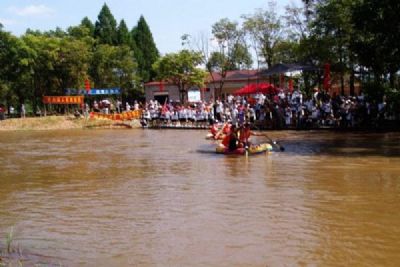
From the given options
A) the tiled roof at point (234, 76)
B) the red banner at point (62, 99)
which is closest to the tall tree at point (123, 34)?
the tiled roof at point (234, 76)

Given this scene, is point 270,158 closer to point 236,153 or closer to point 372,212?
point 236,153

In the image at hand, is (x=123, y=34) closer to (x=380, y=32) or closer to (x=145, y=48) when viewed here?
(x=145, y=48)

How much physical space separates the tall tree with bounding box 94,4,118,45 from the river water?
42.8 m

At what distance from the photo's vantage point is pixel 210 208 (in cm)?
1034

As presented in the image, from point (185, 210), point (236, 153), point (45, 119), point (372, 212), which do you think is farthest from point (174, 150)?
point (45, 119)

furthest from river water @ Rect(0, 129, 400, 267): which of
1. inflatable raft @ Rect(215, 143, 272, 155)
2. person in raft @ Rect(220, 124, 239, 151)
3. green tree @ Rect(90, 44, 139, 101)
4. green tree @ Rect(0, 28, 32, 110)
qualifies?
green tree @ Rect(90, 44, 139, 101)

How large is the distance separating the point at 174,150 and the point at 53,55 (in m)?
25.8

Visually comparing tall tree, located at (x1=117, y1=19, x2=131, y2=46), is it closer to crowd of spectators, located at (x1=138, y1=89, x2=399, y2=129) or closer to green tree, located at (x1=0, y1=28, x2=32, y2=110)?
green tree, located at (x1=0, y1=28, x2=32, y2=110)

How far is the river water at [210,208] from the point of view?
7582 mm

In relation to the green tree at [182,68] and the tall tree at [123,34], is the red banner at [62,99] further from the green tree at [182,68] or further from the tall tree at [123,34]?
the tall tree at [123,34]

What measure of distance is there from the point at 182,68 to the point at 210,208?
4004 cm

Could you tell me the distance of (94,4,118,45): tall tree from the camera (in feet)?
198

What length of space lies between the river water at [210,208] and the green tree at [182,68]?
30.9 meters

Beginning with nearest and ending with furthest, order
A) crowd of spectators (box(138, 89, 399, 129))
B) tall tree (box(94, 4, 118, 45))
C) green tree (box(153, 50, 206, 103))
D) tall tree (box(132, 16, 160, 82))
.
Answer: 1. crowd of spectators (box(138, 89, 399, 129))
2. green tree (box(153, 50, 206, 103))
3. tall tree (box(94, 4, 118, 45))
4. tall tree (box(132, 16, 160, 82))
